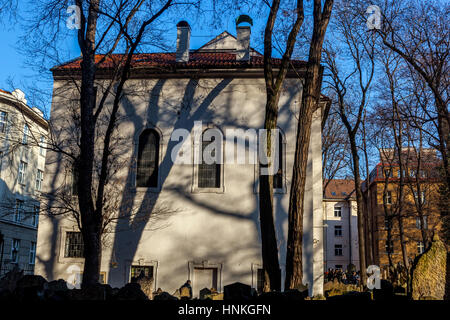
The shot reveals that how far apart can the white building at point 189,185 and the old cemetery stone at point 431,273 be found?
891cm

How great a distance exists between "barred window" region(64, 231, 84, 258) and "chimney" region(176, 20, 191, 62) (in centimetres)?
855

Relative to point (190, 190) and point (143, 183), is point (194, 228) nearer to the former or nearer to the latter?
point (190, 190)

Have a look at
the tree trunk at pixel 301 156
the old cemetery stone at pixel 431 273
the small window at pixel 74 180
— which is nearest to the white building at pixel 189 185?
the small window at pixel 74 180

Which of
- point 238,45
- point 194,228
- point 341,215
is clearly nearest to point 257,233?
point 194,228

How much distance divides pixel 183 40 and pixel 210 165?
5.81 m

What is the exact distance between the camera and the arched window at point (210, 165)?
1830 centimetres

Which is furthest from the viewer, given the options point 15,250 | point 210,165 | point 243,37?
point 15,250

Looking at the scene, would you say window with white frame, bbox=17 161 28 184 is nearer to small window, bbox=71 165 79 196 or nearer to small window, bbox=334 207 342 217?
small window, bbox=71 165 79 196

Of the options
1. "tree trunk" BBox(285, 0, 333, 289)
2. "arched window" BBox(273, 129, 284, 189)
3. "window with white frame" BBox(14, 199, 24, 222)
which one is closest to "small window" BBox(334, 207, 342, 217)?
"window with white frame" BBox(14, 199, 24, 222)

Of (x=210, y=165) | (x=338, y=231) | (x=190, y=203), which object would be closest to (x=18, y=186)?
(x=190, y=203)

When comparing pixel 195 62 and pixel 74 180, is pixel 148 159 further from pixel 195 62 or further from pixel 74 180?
pixel 195 62

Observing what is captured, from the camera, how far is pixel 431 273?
26.5 ft

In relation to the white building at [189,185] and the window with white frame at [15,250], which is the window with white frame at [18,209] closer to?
the white building at [189,185]

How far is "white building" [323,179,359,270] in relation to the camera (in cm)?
6456
